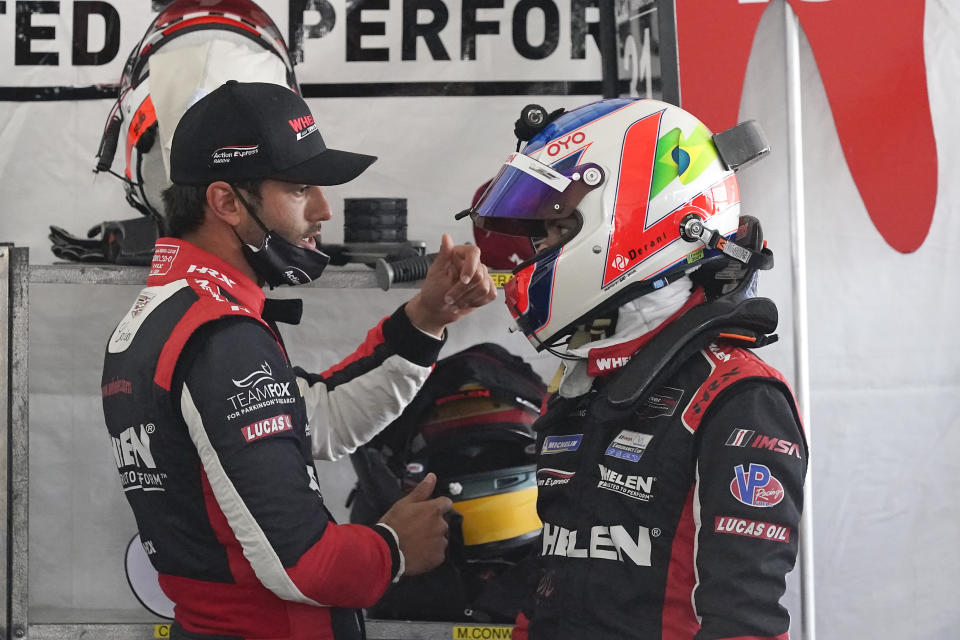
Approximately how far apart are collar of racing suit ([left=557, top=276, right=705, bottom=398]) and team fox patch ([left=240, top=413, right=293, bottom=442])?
0.42 meters

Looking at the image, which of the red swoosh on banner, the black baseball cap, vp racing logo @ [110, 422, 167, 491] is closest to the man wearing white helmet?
the black baseball cap

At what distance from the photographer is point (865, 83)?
2162 millimetres

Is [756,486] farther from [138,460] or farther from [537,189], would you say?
[138,460]

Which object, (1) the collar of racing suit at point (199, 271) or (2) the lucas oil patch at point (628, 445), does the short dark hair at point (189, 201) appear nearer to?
(1) the collar of racing suit at point (199, 271)

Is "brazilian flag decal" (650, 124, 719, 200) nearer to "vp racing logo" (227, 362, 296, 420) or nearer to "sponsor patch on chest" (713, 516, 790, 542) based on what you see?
"sponsor patch on chest" (713, 516, 790, 542)

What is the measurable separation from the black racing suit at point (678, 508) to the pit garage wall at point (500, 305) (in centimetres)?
109

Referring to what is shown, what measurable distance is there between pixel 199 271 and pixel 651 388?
715mm

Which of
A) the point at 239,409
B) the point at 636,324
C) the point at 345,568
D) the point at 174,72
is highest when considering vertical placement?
the point at 174,72

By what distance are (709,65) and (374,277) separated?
868mm

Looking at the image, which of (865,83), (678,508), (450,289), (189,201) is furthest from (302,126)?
(865,83)

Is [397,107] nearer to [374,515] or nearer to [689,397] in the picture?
[374,515]

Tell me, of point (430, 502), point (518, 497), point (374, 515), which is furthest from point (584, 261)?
point (374, 515)

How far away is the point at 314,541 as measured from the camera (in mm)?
1318

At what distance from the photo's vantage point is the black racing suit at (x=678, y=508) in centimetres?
102
